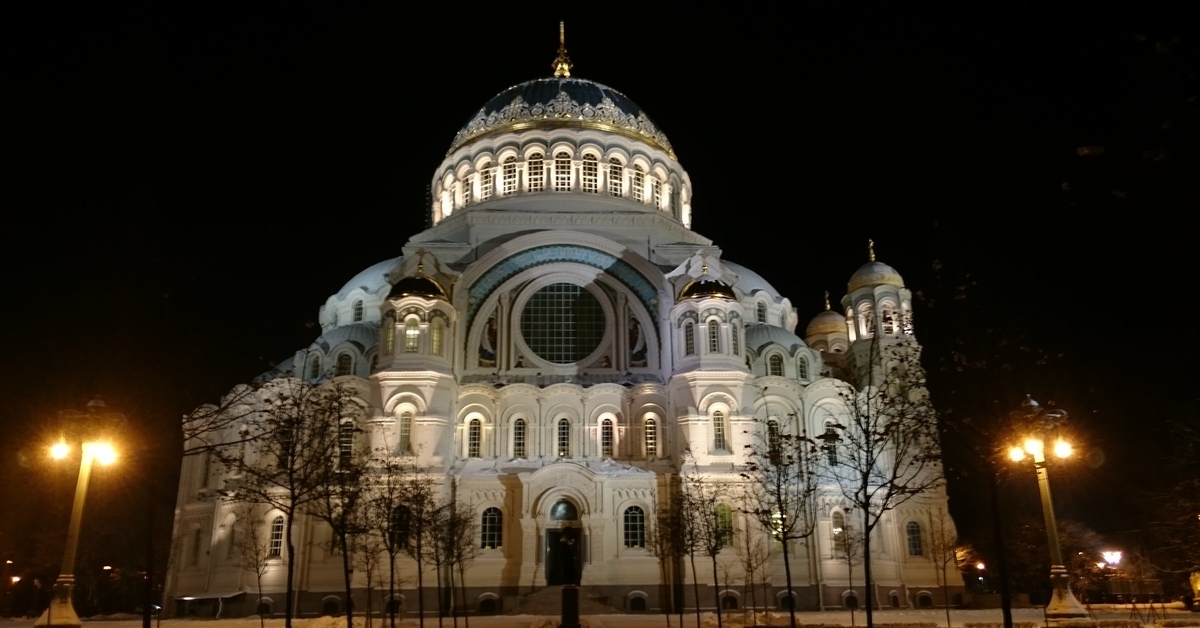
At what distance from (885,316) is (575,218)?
15880 mm

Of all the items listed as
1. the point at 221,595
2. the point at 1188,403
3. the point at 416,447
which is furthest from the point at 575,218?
the point at 1188,403

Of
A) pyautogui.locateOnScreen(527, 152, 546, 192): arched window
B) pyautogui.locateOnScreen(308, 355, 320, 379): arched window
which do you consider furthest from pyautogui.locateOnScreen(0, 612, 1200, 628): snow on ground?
pyautogui.locateOnScreen(527, 152, 546, 192): arched window

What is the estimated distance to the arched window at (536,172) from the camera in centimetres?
4634

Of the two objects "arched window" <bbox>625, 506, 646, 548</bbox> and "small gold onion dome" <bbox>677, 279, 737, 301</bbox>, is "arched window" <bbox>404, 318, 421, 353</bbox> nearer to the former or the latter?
"arched window" <bbox>625, 506, 646, 548</bbox>

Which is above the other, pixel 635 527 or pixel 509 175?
pixel 509 175

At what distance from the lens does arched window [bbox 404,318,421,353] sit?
3719 cm

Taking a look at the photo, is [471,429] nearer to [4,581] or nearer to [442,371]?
[442,371]

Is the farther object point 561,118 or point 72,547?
point 561,118

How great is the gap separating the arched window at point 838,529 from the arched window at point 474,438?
14348 mm

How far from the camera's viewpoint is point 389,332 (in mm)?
37656

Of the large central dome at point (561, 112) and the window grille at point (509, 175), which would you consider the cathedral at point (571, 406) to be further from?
the large central dome at point (561, 112)

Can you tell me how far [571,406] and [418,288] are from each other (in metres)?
7.75

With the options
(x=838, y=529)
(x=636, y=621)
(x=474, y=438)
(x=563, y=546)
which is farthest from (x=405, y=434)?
(x=838, y=529)

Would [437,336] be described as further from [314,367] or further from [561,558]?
[561,558]
